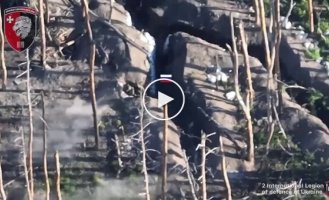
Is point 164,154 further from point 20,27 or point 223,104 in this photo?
point 20,27

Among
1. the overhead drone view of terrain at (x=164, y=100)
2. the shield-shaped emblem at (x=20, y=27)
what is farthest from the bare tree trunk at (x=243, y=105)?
the shield-shaped emblem at (x=20, y=27)

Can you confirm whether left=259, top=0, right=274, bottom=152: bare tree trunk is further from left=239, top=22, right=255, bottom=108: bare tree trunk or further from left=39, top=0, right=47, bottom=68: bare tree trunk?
left=39, top=0, right=47, bottom=68: bare tree trunk

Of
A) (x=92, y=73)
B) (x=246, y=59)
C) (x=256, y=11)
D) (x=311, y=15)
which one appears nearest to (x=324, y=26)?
(x=311, y=15)

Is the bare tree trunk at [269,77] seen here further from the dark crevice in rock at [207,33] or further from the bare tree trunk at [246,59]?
the dark crevice in rock at [207,33]

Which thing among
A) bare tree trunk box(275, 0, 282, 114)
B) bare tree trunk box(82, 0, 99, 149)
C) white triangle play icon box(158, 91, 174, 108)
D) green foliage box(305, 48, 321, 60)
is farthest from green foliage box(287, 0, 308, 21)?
→ bare tree trunk box(82, 0, 99, 149)

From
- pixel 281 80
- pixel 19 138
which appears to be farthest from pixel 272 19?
pixel 19 138

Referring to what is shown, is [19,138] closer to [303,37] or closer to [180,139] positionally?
[180,139]
